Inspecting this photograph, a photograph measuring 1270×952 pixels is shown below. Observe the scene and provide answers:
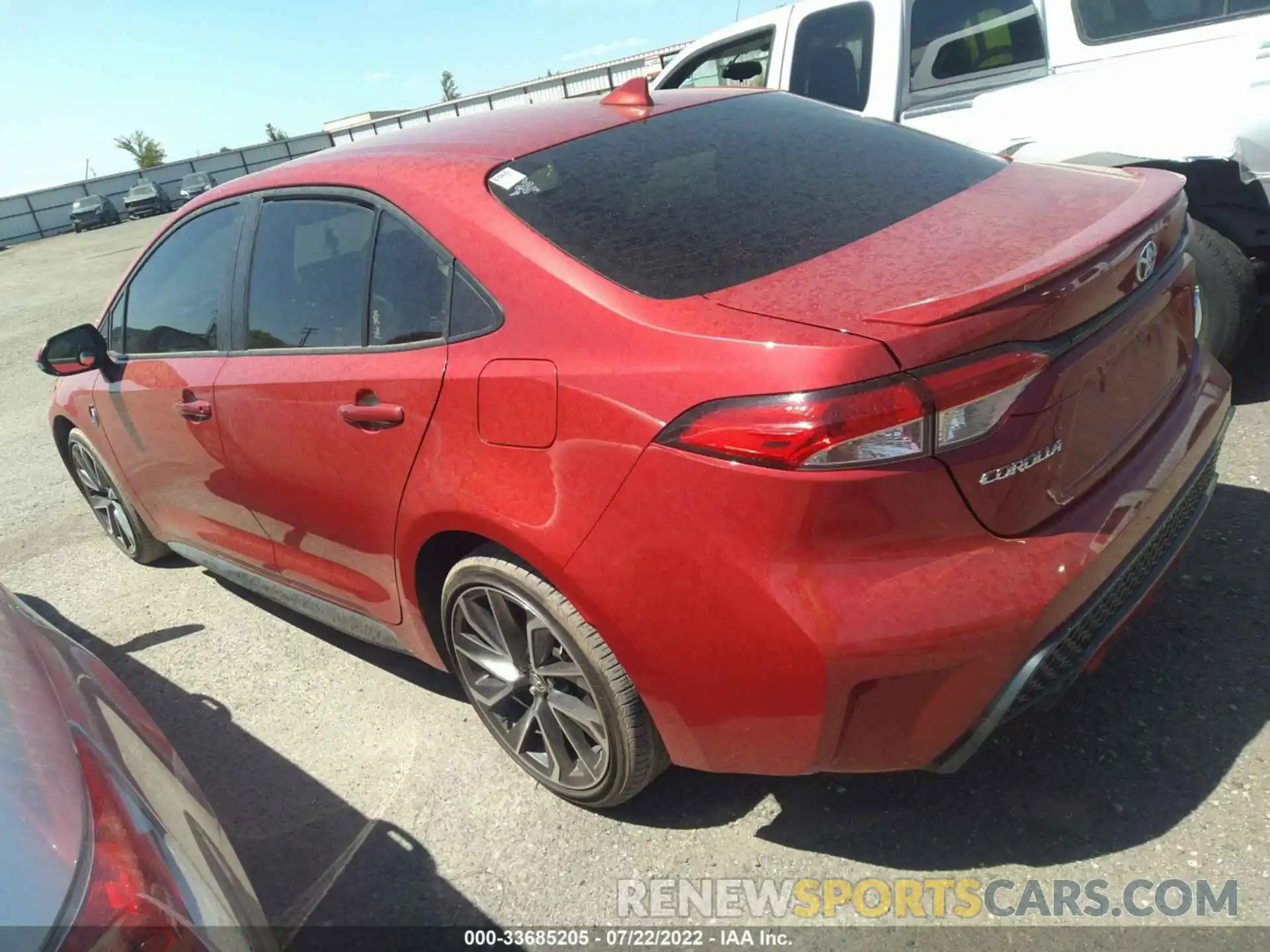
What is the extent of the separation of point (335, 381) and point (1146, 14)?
409 centimetres

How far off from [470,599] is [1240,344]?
3426mm

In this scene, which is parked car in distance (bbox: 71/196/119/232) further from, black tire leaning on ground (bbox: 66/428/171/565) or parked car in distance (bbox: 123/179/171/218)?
black tire leaning on ground (bbox: 66/428/171/565)

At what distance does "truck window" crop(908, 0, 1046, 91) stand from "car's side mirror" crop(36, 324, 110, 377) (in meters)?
4.18

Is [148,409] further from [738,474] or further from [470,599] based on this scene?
[738,474]

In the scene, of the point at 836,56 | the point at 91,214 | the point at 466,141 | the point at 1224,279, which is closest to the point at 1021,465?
the point at 466,141

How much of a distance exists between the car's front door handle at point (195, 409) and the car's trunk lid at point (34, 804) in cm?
159

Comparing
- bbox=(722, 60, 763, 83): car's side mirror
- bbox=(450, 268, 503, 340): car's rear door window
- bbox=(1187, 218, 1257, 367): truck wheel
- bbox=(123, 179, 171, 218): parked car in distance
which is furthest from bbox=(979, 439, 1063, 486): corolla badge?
bbox=(123, 179, 171, 218): parked car in distance

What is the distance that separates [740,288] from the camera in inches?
77.4

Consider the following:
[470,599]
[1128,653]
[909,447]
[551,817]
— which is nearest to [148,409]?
[470,599]

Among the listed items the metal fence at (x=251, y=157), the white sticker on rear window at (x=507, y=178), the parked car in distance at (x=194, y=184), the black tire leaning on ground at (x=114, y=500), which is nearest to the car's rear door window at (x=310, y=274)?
the white sticker on rear window at (x=507, y=178)

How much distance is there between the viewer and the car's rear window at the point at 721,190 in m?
2.11

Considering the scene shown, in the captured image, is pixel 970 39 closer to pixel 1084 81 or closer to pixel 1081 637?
pixel 1084 81

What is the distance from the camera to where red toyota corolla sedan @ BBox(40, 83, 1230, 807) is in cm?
177

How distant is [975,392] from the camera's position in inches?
68.8
